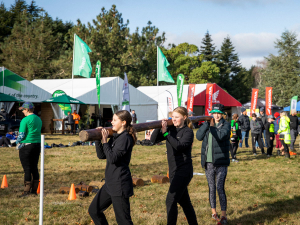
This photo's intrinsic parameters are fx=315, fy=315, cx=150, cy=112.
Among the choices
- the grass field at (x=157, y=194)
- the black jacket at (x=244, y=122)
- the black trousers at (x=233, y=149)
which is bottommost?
the grass field at (x=157, y=194)

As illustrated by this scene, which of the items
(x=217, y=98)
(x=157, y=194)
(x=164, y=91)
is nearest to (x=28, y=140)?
(x=157, y=194)

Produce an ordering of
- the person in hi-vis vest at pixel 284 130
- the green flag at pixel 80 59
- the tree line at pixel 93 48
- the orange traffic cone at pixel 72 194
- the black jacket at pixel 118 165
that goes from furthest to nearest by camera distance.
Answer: the tree line at pixel 93 48, the green flag at pixel 80 59, the person in hi-vis vest at pixel 284 130, the orange traffic cone at pixel 72 194, the black jacket at pixel 118 165

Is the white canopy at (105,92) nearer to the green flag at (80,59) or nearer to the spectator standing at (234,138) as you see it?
the green flag at (80,59)

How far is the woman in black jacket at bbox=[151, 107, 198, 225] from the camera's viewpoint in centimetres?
413

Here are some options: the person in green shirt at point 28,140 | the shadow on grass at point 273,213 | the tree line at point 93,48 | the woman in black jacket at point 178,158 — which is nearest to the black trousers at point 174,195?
the woman in black jacket at point 178,158

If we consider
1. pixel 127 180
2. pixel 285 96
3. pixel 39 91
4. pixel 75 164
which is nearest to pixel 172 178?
pixel 127 180

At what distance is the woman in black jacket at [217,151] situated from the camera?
197 inches

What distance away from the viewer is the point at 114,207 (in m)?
3.48

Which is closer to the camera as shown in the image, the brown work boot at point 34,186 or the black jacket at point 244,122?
the brown work boot at point 34,186

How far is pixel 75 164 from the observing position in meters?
11.0

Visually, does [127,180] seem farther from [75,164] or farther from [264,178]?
[75,164]

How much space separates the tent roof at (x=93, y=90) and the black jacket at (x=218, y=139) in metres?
20.7

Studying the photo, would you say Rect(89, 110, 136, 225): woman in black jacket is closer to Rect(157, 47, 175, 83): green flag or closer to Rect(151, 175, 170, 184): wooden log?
Rect(151, 175, 170, 184): wooden log

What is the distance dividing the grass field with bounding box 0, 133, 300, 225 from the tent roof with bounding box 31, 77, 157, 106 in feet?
44.1
